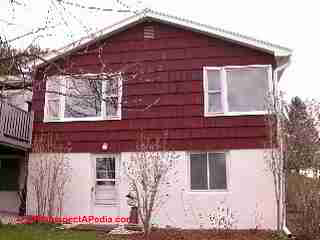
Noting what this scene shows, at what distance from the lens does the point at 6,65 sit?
389 cm

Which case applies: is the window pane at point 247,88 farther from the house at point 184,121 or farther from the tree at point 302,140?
the tree at point 302,140

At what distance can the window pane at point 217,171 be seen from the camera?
38.1 ft

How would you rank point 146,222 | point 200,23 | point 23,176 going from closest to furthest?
point 146,222 < point 200,23 < point 23,176

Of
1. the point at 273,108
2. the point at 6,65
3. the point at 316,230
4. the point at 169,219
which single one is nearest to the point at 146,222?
the point at 169,219

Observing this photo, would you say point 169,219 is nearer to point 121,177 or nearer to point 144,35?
point 121,177

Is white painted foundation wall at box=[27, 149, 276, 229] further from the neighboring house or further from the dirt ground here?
the neighboring house

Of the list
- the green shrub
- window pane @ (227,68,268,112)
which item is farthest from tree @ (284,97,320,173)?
the green shrub

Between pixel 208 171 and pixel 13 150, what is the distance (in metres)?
6.62

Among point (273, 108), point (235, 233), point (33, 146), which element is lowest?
point (235, 233)

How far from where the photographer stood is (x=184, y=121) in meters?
12.0

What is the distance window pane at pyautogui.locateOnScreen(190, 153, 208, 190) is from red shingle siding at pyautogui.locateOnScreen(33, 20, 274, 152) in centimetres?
34

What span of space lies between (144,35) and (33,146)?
5.04 meters

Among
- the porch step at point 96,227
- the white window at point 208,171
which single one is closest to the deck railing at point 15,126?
the porch step at point 96,227

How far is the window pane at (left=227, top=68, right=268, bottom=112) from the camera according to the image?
Answer: 11914 mm
